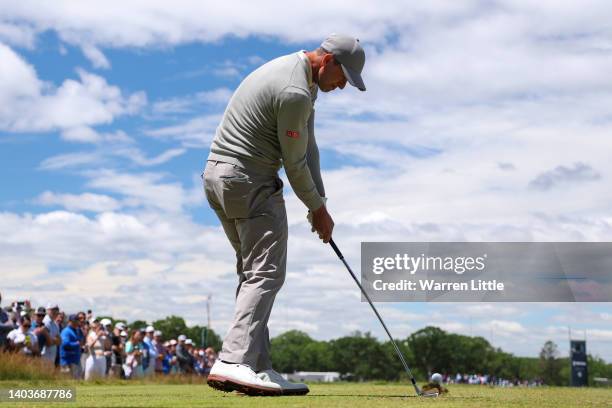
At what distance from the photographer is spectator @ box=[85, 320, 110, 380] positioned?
59.3 ft

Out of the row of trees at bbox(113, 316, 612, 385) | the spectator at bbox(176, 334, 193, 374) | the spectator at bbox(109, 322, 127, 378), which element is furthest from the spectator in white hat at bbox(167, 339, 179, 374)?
the row of trees at bbox(113, 316, 612, 385)

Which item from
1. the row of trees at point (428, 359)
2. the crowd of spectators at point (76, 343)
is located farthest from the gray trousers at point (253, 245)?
the row of trees at point (428, 359)

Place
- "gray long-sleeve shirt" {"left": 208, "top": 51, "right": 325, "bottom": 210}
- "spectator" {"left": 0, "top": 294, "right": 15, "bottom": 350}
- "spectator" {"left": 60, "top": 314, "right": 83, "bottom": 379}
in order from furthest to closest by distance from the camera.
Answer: "spectator" {"left": 60, "top": 314, "right": 83, "bottom": 379}, "spectator" {"left": 0, "top": 294, "right": 15, "bottom": 350}, "gray long-sleeve shirt" {"left": 208, "top": 51, "right": 325, "bottom": 210}

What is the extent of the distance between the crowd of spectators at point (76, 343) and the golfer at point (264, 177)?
10.1 meters

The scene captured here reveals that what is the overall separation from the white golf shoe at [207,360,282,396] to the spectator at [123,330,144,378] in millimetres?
14973

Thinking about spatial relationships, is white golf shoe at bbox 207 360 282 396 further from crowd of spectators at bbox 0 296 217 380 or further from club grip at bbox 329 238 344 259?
crowd of spectators at bbox 0 296 217 380

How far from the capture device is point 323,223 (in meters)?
6.30

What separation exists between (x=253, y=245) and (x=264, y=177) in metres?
0.50

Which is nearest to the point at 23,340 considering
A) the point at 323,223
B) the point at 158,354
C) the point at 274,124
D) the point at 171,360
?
the point at 158,354

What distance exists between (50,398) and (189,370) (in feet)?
75.9

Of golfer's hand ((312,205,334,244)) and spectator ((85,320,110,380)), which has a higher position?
golfer's hand ((312,205,334,244))

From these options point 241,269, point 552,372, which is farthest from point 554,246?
point 552,372

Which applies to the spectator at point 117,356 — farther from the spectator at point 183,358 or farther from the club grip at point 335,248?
the club grip at point 335,248

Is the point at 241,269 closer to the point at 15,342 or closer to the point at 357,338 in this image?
the point at 15,342
